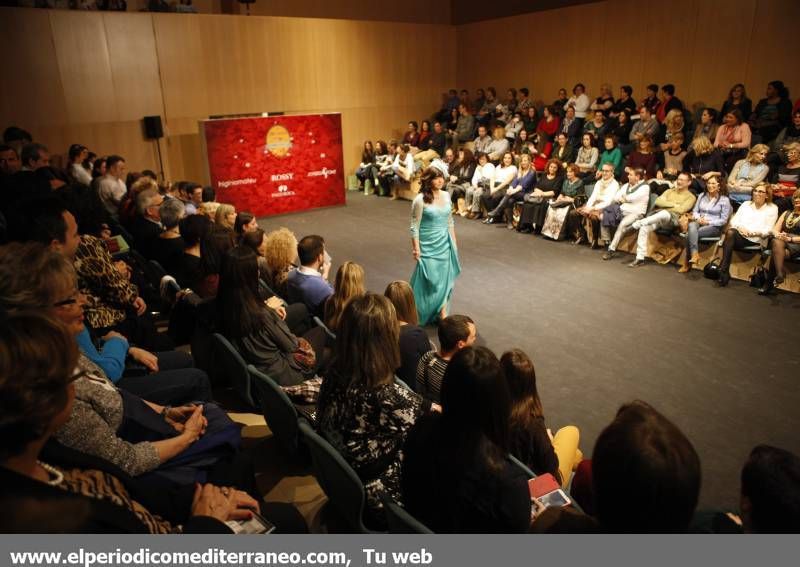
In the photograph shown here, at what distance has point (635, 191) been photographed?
6953 mm

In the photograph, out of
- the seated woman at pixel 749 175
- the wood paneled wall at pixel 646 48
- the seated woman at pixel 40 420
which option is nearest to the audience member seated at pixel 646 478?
the seated woman at pixel 40 420

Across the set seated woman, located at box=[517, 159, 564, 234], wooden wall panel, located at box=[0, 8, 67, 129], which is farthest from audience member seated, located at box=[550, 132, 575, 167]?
wooden wall panel, located at box=[0, 8, 67, 129]

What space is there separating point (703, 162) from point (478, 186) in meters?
3.45

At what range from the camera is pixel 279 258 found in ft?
13.8

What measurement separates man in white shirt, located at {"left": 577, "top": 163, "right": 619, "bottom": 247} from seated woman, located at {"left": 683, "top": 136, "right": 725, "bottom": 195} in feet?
3.12

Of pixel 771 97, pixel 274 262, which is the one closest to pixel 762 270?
pixel 771 97

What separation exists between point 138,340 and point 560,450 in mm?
2473

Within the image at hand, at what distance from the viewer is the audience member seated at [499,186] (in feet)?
28.9

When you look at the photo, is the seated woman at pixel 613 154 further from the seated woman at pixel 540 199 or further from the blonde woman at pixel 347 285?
the blonde woman at pixel 347 285

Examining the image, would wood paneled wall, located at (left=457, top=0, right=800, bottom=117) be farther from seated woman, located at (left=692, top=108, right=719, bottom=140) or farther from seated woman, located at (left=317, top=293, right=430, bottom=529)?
seated woman, located at (left=317, top=293, right=430, bottom=529)

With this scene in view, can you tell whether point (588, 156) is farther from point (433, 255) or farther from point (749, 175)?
point (433, 255)

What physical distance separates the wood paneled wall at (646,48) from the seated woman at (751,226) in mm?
3605

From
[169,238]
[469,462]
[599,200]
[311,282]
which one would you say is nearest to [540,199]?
[599,200]

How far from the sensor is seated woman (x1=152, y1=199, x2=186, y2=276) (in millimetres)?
4398
